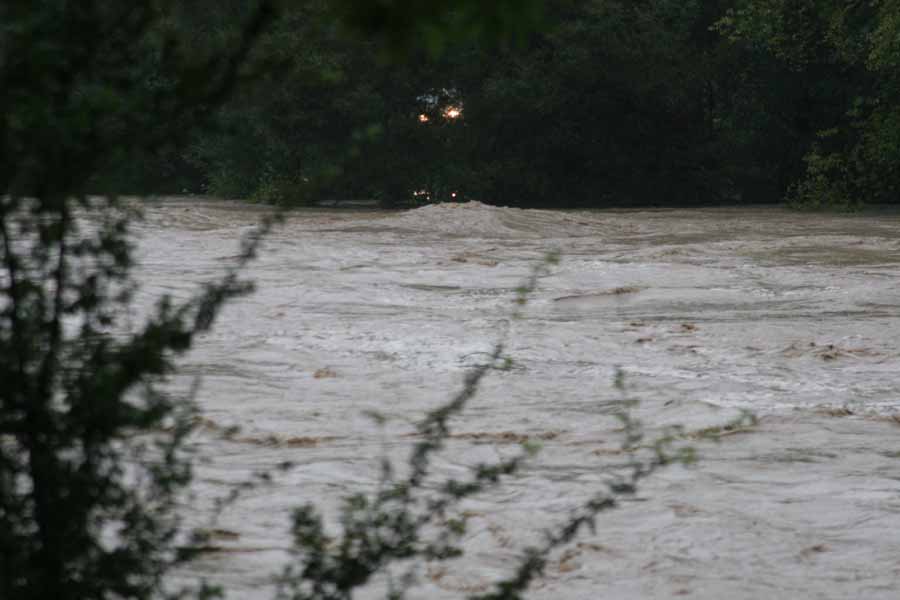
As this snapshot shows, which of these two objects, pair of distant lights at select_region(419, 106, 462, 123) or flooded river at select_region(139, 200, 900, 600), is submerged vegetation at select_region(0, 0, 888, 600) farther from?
pair of distant lights at select_region(419, 106, 462, 123)

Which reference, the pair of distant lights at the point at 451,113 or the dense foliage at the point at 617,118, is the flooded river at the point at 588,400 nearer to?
the dense foliage at the point at 617,118

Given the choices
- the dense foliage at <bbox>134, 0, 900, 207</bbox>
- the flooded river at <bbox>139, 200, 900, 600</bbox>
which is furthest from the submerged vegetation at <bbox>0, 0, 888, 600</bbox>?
the dense foliage at <bbox>134, 0, 900, 207</bbox>

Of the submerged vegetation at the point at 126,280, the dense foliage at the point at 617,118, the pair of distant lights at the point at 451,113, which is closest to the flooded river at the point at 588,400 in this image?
the submerged vegetation at the point at 126,280

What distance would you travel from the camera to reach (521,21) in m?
1.07

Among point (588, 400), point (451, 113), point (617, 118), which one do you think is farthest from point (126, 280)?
point (617, 118)

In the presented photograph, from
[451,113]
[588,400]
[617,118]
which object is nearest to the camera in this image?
[588,400]

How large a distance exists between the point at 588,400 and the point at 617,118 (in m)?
15.6

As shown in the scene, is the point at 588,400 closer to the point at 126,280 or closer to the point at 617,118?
the point at 126,280

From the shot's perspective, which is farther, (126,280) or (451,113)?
(451,113)

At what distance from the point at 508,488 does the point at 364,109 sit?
15.5 m

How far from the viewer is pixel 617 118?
1998 cm

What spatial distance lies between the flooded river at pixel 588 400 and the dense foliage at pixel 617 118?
314 inches

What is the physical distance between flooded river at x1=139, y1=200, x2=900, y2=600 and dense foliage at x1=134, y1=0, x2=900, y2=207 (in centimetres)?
797

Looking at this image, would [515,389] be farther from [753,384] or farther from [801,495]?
[801,495]
